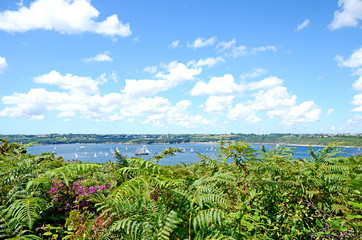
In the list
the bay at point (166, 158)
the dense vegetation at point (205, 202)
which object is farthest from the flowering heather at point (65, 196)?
the bay at point (166, 158)

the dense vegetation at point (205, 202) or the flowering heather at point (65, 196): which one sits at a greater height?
the dense vegetation at point (205, 202)

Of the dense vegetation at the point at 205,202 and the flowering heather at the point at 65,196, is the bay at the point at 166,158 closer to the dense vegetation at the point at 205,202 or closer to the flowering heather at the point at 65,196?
the dense vegetation at the point at 205,202

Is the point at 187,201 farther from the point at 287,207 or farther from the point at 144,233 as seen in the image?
the point at 287,207

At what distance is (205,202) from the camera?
2096 mm

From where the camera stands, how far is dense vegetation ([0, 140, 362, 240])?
190cm

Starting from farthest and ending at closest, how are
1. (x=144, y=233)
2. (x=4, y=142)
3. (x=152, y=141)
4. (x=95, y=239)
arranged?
(x=152, y=141) → (x=4, y=142) → (x=95, y=239) → (x=144, y=233)

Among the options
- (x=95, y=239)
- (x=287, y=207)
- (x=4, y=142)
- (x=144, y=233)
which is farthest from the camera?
(x=4, y=142)

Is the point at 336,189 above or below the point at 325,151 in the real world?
below

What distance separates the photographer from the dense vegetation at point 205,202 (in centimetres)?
190

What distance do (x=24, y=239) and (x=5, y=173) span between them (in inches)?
61.7

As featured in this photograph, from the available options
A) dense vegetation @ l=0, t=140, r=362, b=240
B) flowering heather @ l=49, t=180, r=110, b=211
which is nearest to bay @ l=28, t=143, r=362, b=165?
dense vegetation @ l=0, t=140, r=362, b=240

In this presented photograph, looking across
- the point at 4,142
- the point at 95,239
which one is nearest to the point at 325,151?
the point at 95,239

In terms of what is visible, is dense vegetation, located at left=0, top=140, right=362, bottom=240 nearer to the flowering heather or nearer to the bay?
the flowering heather

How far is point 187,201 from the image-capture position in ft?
6.40
